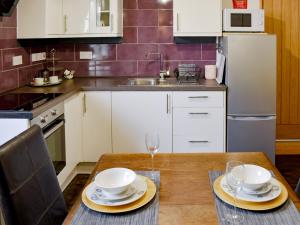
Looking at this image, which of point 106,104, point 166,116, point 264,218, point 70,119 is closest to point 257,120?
point 166,116

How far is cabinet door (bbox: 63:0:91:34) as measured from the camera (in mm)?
3955

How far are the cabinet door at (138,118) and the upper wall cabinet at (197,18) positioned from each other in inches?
27.5

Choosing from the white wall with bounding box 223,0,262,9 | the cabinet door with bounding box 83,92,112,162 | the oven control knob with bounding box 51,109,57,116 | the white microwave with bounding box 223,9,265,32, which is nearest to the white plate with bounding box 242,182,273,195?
the oven control knob with bounding box 51,109,57,116

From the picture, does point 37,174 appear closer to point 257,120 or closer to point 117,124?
point 117,124

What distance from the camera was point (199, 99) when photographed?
3711 mm

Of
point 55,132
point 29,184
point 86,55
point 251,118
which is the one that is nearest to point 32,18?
point 86,55

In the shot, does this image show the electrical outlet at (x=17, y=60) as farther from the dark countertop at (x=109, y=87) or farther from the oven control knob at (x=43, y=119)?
the oven control knob at (x=43, y=119)

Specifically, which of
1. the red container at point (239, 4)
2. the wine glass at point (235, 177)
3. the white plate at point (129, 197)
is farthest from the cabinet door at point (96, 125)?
the wine glass at point (235, 177)

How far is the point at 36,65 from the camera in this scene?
4074 millimetres

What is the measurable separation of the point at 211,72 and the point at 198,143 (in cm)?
83

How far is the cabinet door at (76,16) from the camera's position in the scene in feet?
13.0

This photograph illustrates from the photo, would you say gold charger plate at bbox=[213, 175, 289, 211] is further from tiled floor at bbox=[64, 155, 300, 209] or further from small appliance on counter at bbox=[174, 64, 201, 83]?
small appliance on counter at bbox=[174, 64, 201, 83]

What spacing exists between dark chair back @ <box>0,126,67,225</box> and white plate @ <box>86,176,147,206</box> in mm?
183

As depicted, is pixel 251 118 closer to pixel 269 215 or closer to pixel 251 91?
pixel 251 91
